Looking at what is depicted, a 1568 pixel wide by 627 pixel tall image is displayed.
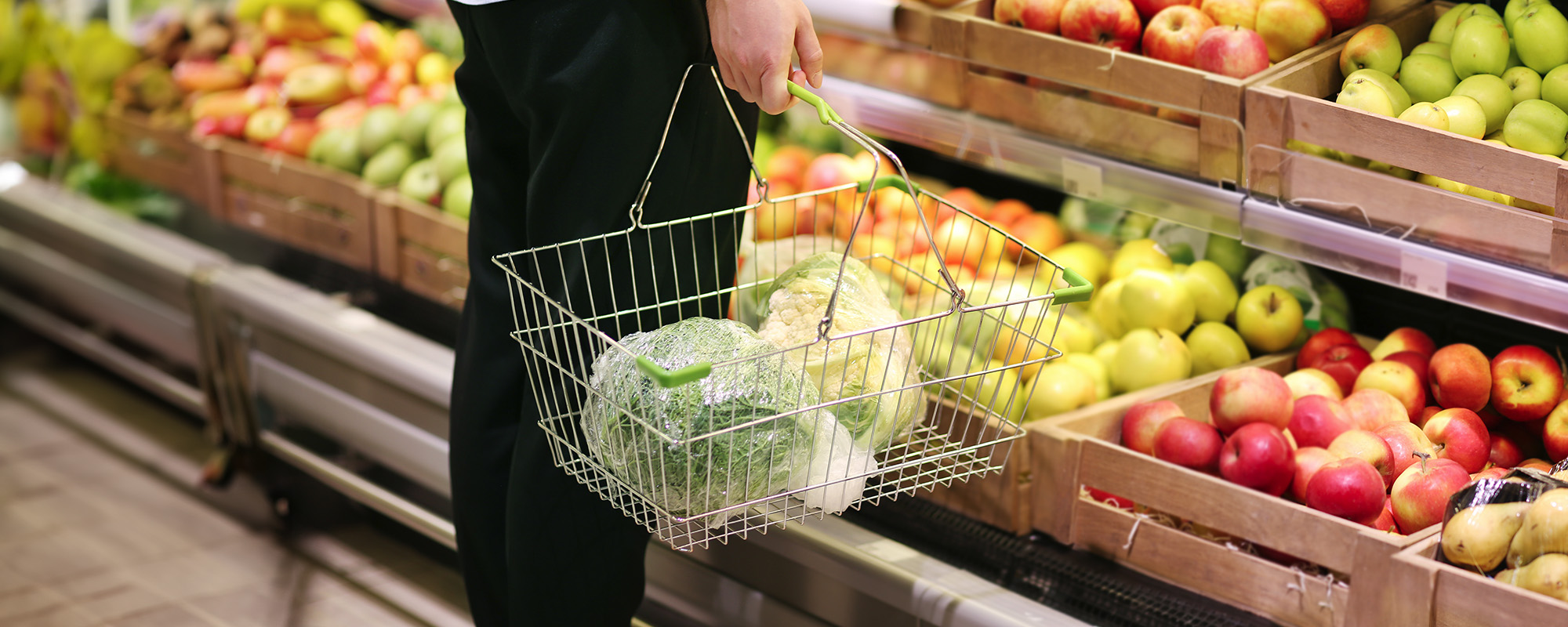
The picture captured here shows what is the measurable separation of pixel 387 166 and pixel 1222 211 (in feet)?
5.89

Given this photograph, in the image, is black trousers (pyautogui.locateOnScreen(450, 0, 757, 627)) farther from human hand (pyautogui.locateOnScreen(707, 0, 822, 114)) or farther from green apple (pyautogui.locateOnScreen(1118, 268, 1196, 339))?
green apple (pyautogui.locateOnScreen(1118, 268, 1196, 339))

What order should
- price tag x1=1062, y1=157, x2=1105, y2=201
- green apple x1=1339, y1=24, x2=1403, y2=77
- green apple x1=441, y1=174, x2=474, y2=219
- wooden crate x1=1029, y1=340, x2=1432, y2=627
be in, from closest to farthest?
wooden crate x1=1029, y1=340, x2=1432, y2=627, green apple x1=1339, y1=24, x2=1403, y2=77, price tag x1=1062, y1=157, x2=1105, y2=201, green apple x1=441, y1=174, x2=474, y2=219

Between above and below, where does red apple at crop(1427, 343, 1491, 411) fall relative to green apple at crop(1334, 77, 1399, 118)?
below

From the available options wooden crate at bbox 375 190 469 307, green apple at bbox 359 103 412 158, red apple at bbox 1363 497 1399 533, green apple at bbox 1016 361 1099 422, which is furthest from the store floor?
red apple at bbox 1363 497 1399 533

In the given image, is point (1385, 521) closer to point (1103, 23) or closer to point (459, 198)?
point (1103, 23)

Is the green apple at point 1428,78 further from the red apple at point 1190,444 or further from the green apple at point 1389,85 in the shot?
the red apple at point 1190,444

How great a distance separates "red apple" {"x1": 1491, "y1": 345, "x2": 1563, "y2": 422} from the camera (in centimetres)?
170

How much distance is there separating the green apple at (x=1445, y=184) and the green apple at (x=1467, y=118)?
69mm

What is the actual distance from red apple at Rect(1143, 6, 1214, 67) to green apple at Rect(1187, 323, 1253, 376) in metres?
0.45

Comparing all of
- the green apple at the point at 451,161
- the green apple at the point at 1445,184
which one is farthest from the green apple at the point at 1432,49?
the green apple at the point at 451,161

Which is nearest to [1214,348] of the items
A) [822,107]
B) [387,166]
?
[822,107]

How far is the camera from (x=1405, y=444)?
166cm

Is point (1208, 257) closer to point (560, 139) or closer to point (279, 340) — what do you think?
point (560, 139)

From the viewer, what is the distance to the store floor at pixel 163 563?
2467mm
